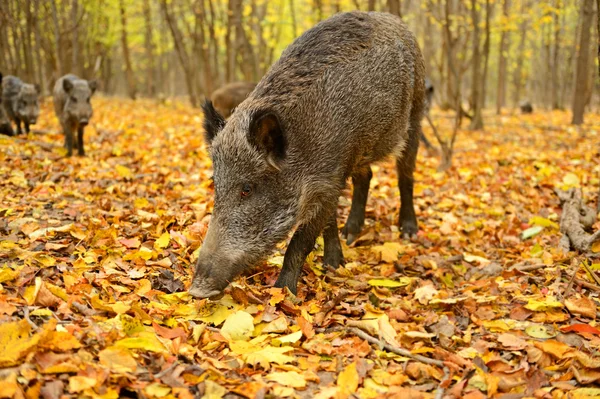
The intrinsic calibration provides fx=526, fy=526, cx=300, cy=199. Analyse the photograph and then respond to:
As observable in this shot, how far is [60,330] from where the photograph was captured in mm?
2754

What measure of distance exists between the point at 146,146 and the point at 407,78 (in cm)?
653

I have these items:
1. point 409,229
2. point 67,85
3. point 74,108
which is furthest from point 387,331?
point 67,85

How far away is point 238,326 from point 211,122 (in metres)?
1.76

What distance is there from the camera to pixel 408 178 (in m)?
6.27

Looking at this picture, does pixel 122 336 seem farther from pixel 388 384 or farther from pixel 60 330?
pixel 388 384

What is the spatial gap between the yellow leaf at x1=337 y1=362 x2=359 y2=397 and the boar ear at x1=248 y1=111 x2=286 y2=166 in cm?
165

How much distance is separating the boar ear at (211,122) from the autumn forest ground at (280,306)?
1049 mm

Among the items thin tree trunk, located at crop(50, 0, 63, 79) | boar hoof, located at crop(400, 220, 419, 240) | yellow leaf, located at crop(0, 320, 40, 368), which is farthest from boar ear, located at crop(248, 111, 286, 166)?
thin tree trunk, located at crop(50, 0, 63, 79)

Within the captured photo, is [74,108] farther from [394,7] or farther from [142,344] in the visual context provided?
[142,344]

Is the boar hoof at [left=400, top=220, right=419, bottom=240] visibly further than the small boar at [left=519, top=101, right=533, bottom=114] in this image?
No

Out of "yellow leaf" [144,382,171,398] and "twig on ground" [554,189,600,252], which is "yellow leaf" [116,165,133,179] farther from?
"twig on ground" [554,189,600,252]

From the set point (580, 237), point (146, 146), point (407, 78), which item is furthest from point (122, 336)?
point (146, 146)

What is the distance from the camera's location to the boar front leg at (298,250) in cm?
411

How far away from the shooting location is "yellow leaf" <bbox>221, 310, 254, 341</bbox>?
129 inches
